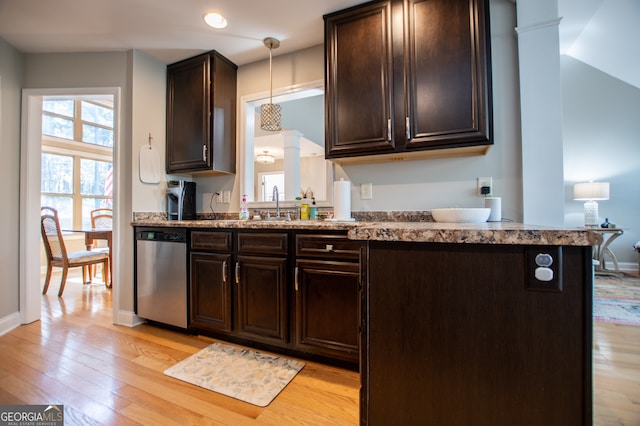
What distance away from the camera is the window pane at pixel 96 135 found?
16.3ft

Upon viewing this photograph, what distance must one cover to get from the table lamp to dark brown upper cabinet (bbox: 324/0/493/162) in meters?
3.90

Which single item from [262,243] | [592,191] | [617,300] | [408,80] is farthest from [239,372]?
[592,191]

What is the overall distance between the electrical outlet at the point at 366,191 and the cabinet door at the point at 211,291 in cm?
110

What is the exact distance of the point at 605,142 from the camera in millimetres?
4441

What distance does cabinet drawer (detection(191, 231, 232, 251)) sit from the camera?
6.41 ft

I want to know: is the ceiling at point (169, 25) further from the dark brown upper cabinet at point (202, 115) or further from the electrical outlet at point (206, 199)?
the electrical outlet at point (206, 199)

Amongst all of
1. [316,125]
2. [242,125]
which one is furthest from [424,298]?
[316,125]

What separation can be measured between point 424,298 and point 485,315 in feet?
0.50

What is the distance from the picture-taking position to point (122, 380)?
155 centimetres

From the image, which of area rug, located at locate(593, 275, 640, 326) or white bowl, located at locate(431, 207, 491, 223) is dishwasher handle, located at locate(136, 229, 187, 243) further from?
area rug, located at locate(593, 275, 640, 326)

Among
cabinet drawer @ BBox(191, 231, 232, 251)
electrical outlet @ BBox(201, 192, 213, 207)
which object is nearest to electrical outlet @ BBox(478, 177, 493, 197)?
cabinet drawer @ BBox(191, 231, 232, 251)

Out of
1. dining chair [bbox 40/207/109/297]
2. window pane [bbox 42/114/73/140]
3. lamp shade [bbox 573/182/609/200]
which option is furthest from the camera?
window pane [bbox 42/114/73/140]

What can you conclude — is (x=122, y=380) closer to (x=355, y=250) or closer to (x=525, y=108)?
(x=355, y=250)

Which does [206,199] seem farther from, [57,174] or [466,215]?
[57,174]
